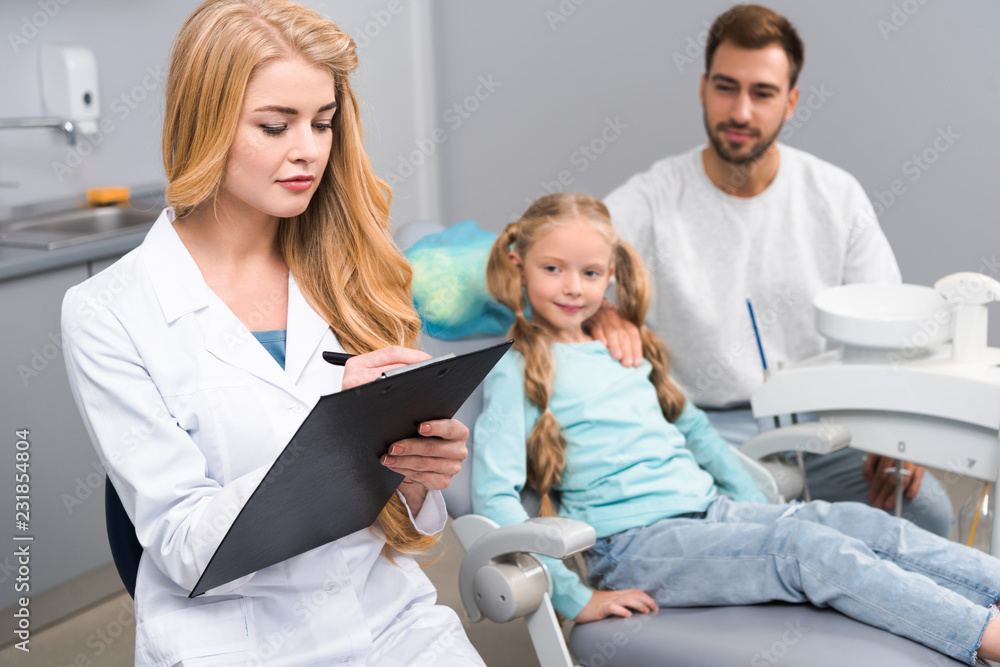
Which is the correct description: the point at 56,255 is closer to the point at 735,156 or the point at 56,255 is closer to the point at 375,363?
the point at 375,363

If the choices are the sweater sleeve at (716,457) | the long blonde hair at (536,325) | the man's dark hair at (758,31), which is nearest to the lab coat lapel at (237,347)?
the long blonde hair at (536,325)

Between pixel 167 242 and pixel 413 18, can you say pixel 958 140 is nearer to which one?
pixel 413 18

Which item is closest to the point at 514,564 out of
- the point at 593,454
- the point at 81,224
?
the point at 593,454

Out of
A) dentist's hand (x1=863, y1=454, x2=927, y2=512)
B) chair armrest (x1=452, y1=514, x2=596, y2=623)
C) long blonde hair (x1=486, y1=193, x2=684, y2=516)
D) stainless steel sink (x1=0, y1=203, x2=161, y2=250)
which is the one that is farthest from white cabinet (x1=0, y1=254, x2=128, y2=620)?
dentist's hand (x1=863, y1=454, x2=927, y2=512)

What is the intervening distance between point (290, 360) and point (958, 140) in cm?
265

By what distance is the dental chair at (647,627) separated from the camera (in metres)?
1.39

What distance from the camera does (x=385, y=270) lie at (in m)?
1.30

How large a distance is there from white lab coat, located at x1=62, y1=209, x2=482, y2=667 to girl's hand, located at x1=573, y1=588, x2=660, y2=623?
0.42 meters

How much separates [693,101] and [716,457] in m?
1.85

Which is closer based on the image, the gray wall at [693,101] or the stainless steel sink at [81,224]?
the stainless steel sink at [81,224]

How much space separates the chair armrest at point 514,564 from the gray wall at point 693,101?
223 cm

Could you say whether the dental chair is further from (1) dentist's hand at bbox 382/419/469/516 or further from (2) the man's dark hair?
(2) the man's dark hair

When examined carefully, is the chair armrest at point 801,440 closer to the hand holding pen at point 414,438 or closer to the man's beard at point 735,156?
the man's beard at point 735,156

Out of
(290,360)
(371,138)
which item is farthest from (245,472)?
(371,138)
